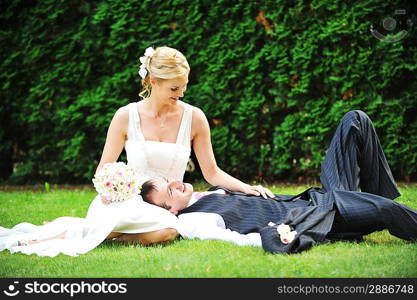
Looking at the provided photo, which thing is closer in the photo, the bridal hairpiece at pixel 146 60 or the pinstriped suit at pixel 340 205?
the pinstriped suit at pixel 340 205

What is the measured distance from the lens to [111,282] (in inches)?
133

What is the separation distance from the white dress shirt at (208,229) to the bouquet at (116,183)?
1.48ft

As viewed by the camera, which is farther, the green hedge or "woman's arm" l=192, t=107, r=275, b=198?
the green hedge

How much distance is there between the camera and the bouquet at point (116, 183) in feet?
14.1

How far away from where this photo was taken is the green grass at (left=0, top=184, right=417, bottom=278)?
3518 millimetres

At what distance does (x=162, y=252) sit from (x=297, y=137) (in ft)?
11.9

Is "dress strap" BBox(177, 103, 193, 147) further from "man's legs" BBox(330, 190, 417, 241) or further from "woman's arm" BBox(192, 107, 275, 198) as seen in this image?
"man's legs" BBox(330, 190, 417, 241)

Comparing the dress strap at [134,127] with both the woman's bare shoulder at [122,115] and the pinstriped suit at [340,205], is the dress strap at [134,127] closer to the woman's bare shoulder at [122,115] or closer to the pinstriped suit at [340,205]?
the woman's bare shoulder at [122,115]

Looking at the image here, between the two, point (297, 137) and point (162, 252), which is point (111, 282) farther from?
point (297, 137)

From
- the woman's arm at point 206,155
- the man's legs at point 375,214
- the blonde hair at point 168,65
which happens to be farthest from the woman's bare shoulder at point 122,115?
the man's legs at point 375,214

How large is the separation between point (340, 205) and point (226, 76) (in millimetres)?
3480

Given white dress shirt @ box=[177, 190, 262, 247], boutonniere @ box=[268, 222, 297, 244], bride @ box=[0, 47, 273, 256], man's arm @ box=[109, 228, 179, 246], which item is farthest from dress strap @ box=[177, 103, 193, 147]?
boutonniere @ box=[268, 222, 297, 244]

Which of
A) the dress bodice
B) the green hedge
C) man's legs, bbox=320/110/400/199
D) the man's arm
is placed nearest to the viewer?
the man's arm

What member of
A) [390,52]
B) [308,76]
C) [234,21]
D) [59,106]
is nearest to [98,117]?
[59,106]
